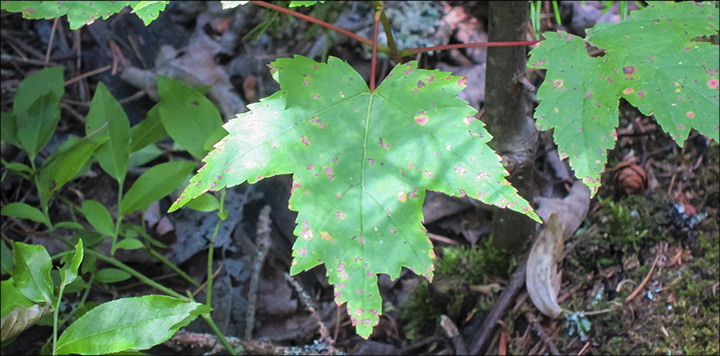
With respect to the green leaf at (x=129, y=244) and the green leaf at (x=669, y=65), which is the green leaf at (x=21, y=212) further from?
the green leaf at (x=669, y=65)

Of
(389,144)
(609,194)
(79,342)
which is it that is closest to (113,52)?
(79,342)

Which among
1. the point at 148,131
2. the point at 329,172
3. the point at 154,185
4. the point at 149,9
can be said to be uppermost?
the point at 149,9

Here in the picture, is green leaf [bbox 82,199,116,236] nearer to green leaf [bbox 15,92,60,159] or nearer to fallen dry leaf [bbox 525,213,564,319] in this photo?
green leaf [bbox 15,92,60,159]

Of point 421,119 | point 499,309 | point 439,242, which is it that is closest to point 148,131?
point 421,119

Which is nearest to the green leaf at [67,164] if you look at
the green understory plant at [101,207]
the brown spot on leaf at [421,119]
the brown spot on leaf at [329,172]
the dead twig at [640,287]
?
the green understory plant at [101,207]

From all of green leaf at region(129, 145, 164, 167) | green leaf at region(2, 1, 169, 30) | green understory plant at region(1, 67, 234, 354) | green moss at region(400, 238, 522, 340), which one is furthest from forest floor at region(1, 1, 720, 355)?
green leaf at region(2, 1, 169, 30)

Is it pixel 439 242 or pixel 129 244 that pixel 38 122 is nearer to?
pixel 129 244

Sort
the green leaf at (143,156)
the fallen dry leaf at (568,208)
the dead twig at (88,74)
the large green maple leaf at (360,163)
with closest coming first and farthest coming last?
the large green maple leaf at (360,163) → the fallen dry leaf at (568,208) → the green leaf at (143,156) → the dead twig at (88,74)
